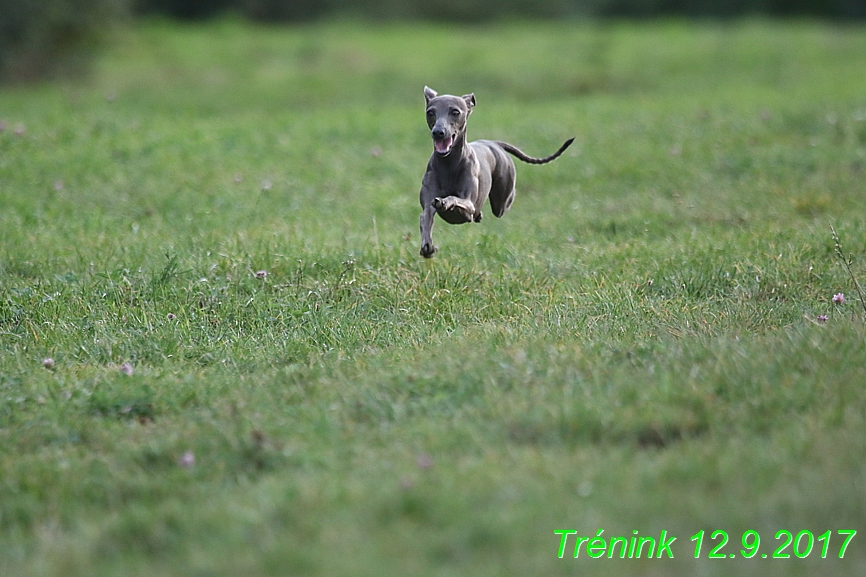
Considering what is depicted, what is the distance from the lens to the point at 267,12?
29.4 metres

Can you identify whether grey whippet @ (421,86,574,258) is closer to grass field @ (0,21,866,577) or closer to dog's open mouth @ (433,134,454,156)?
dog's open mouth @ (433,134,454,156)

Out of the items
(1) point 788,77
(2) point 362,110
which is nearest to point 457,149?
(2) point 362,110

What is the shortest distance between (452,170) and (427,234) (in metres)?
0.39

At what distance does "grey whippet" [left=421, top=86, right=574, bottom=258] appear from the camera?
16.3ft

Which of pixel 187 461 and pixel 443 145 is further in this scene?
pixel 443 145

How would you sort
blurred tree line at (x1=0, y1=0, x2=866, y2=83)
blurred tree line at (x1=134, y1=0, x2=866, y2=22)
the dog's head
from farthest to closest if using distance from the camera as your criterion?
blurred tree line at (x1=134, y1=0, x2=866, y2=22) → blurred tree line at (x1=0, y1=0, x2=866, y2=83) → the dog's head

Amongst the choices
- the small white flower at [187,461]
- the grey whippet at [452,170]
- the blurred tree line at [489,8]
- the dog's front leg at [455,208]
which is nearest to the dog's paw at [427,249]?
the grey whippet at [452,170]

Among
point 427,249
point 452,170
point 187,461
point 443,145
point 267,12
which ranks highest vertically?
point 443,145

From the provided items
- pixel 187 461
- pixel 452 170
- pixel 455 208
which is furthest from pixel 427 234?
pixel 187 461

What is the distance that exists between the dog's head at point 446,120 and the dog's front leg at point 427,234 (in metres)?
0.31

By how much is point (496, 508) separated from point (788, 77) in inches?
607

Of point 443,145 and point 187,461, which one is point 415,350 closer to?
point 443,145

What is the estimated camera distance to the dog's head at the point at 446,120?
488cm

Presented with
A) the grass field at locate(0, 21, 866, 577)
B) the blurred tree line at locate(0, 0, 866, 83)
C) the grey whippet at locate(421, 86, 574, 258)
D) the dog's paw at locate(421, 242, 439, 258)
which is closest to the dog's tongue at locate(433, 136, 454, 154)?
the grey whippet at locate(421, 86, 574, 258)
